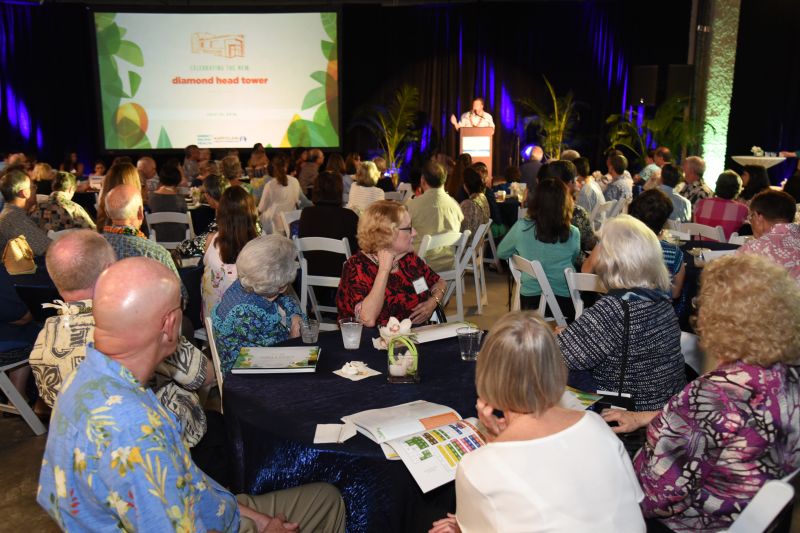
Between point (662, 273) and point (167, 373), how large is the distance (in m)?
1.86

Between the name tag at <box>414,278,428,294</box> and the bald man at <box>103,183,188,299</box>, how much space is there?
1389 millimetres

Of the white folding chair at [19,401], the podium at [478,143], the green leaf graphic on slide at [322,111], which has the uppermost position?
the green leaf graphic on slide at [322,111]

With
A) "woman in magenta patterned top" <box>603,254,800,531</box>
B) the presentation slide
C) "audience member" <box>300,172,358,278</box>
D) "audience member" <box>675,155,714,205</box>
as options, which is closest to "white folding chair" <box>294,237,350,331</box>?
"audience member" <box>300,172,358,278</box>

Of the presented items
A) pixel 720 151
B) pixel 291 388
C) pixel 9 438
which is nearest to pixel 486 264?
pixel 720 151

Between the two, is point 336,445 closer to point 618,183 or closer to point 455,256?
point 455,256

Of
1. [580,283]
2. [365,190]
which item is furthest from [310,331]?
[365,190]

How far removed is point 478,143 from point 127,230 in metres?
9.14

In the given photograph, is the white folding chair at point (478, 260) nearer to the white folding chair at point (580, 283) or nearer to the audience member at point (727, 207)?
the audience member at point (727, 207)

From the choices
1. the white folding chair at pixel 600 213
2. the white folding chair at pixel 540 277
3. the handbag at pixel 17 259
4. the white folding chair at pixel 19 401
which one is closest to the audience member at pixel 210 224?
the handbag at pixel 17 259

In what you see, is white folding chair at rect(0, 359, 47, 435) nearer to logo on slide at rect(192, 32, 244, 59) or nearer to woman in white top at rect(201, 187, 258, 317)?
woman in white top at rect(201, 187, 258, 317)

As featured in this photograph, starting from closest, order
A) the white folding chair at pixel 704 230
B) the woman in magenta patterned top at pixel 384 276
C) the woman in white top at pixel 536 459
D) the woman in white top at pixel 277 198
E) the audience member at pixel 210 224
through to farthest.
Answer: the woman in white top at pixel 536 459
the woman in magenta patterned top at pixel 384 276
the audience member at pixel 210 224
the white folding chair at pixel 704 230
the woman in white top at pixel 277 198

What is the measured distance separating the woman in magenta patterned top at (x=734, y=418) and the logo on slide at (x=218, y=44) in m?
11.4

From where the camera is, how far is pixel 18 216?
516cm

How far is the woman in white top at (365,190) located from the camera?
7375mm
